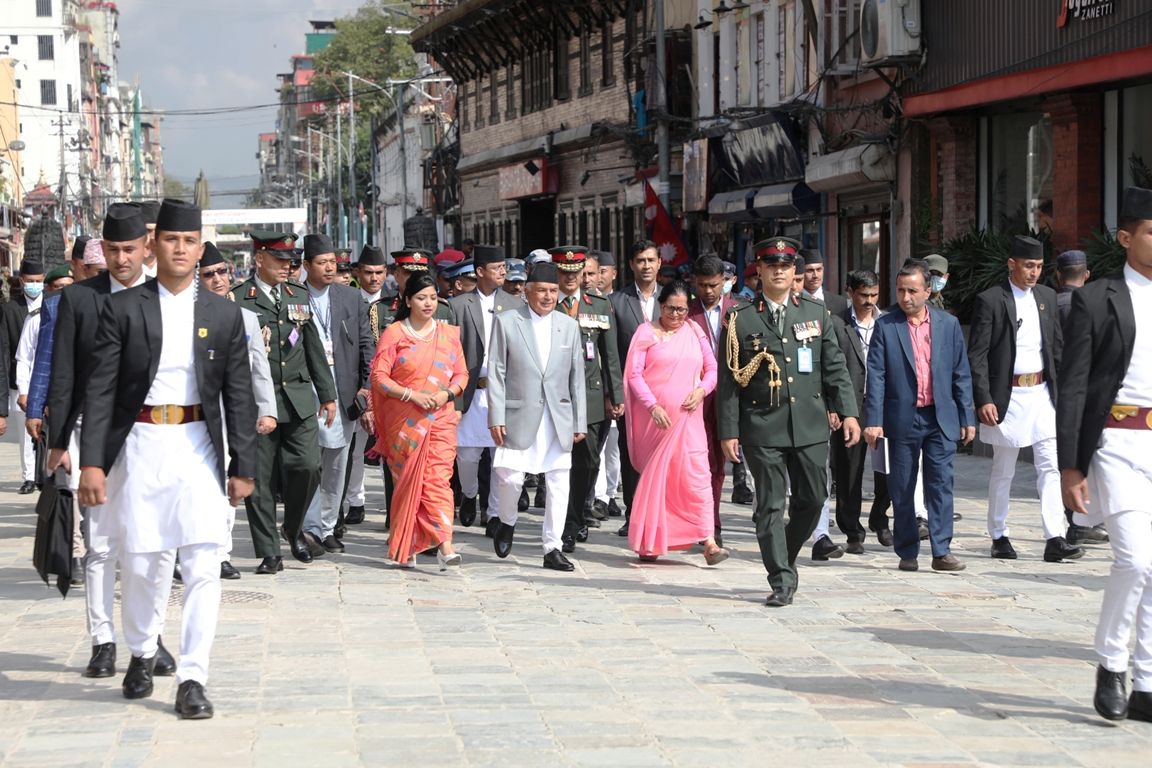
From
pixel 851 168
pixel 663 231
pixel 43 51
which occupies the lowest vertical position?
→ pixel 663 231

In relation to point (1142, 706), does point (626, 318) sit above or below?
above

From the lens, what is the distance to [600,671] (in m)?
7.88

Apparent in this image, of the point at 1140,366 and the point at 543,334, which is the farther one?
the point at 543,334

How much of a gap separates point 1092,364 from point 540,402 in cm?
482

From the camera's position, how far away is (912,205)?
22.4 metres

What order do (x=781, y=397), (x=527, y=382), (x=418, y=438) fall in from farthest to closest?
(x=527, y=382), (x=418, y=438), (x=781, y=397)

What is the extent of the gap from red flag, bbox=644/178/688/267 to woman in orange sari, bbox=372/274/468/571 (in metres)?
17.9

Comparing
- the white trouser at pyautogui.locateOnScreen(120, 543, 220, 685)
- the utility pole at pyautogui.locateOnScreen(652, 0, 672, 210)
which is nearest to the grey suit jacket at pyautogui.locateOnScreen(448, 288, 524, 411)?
the white trouser at pyautogui.locateOnScreen(120, 543, 220, 685)

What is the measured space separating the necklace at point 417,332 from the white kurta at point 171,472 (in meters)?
3.99

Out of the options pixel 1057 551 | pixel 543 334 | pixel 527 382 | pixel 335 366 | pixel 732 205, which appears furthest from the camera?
pixel 732 205

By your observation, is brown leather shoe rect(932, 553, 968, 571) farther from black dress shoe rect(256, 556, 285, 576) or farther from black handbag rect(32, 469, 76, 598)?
black handbag rect(32, 469, 76, 598)

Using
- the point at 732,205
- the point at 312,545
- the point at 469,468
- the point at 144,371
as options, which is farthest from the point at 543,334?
the point at 732,205

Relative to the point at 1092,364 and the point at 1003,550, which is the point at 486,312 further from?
the point at 1092,364

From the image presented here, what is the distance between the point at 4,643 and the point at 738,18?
23027 mm
